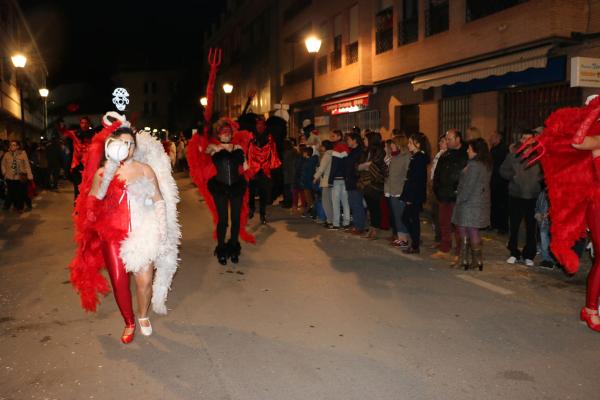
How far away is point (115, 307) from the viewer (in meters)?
6.11

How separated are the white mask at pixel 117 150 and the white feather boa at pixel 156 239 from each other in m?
0.38

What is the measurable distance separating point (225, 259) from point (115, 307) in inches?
91.9

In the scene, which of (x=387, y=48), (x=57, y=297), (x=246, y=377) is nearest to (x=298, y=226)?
(x=57, y=297)

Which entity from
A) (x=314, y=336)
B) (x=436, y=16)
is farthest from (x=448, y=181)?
(x=436, y=16)

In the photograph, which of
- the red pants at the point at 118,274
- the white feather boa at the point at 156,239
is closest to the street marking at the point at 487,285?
the white feather boa at the point at 156,239

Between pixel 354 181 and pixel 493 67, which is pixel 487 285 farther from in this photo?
pixel 493 67

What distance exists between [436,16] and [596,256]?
13.4 meters

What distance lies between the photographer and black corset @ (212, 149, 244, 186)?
8.06m

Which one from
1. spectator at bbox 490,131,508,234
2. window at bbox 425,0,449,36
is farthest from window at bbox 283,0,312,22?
spectator at bbox 490,131,508,234

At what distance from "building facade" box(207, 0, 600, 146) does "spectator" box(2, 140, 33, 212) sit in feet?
27.0

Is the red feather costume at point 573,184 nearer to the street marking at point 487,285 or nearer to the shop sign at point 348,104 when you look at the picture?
the street marking at point 487,285

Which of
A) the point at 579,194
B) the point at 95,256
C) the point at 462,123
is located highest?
the point at 462,123

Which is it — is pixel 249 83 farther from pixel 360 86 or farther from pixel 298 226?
pixel 298 226

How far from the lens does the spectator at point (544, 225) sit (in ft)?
25.9
